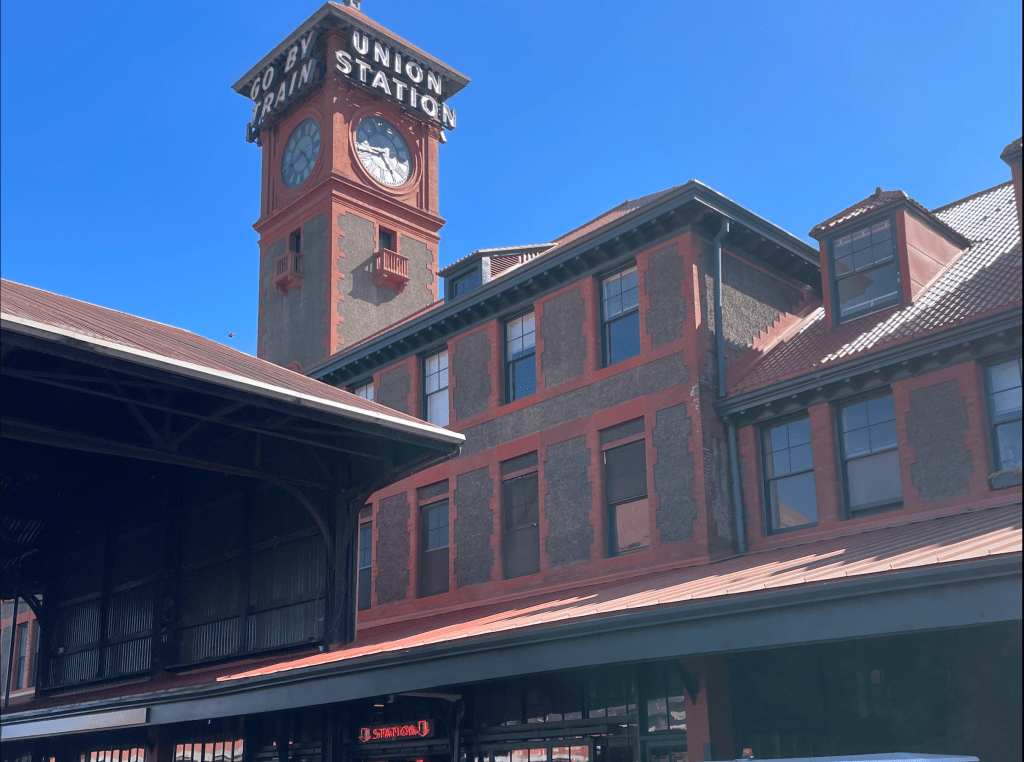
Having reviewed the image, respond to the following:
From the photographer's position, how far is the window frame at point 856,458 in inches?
645

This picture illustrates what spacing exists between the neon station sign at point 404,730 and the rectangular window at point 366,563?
5.89 m

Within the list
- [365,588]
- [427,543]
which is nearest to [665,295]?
[427,543]

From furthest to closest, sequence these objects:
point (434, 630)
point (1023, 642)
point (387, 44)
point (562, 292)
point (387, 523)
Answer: point (387, 44) → point (387, 523) → point (562, 292) → point (434, 630) → point (1023, 642)

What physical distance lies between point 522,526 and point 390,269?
17.6m

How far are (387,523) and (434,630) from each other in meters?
6.83

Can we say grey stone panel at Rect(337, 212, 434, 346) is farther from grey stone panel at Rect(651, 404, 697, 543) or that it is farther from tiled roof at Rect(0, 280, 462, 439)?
grey stone panel at Rect(651, 404, 697, 543)

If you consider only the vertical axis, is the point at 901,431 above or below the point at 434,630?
above

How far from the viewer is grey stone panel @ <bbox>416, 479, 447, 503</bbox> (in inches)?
909

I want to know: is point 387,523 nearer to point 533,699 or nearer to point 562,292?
point 562,292

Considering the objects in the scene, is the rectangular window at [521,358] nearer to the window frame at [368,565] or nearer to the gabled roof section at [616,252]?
the gabled roof section at [616,252]

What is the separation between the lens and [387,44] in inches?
1570

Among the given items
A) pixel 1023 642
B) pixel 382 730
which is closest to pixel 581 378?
pixel 382 730

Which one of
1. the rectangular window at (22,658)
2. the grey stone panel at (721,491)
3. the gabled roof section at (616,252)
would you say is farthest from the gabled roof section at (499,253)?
the rectangular window at (22,658)

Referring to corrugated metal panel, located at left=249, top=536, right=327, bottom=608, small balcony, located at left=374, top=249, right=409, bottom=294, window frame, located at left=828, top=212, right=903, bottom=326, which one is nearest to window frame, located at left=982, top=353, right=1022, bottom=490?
window frame, located at left=828, top=212, right=903, bottom=326
